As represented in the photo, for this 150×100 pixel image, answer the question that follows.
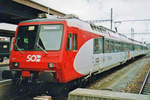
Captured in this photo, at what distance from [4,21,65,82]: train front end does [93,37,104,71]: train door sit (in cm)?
331

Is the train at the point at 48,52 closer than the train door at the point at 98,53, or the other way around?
the train at the point at 48,52

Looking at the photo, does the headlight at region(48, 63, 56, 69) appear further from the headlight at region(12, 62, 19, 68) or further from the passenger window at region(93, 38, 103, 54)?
the passenger window at region(93, 38, 103, 54)

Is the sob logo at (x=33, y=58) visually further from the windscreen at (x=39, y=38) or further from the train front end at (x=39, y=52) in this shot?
the windscreen at (x=39, y=38)

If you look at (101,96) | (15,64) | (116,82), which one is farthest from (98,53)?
(101,96)

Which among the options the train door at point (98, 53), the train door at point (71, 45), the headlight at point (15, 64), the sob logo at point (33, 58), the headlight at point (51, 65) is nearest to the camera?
the headlight at point (51, 65)

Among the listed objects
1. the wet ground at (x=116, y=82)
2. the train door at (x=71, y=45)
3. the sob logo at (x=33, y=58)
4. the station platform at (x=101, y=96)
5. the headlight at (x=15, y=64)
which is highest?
the train door at (x=71, y=45)

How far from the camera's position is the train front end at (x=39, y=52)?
632 cm

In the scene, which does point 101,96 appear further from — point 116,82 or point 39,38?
point 116,82

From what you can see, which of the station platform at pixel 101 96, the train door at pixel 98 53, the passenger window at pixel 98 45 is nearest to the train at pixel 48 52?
the station platform at pixel 101 96

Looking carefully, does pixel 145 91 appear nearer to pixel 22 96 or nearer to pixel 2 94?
pixel 22 96

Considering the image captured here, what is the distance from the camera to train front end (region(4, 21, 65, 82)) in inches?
249

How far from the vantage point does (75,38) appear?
24.0 feet

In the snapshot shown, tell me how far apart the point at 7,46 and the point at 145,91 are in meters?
18.7

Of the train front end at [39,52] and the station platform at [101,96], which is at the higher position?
the train front end at [39,52]
